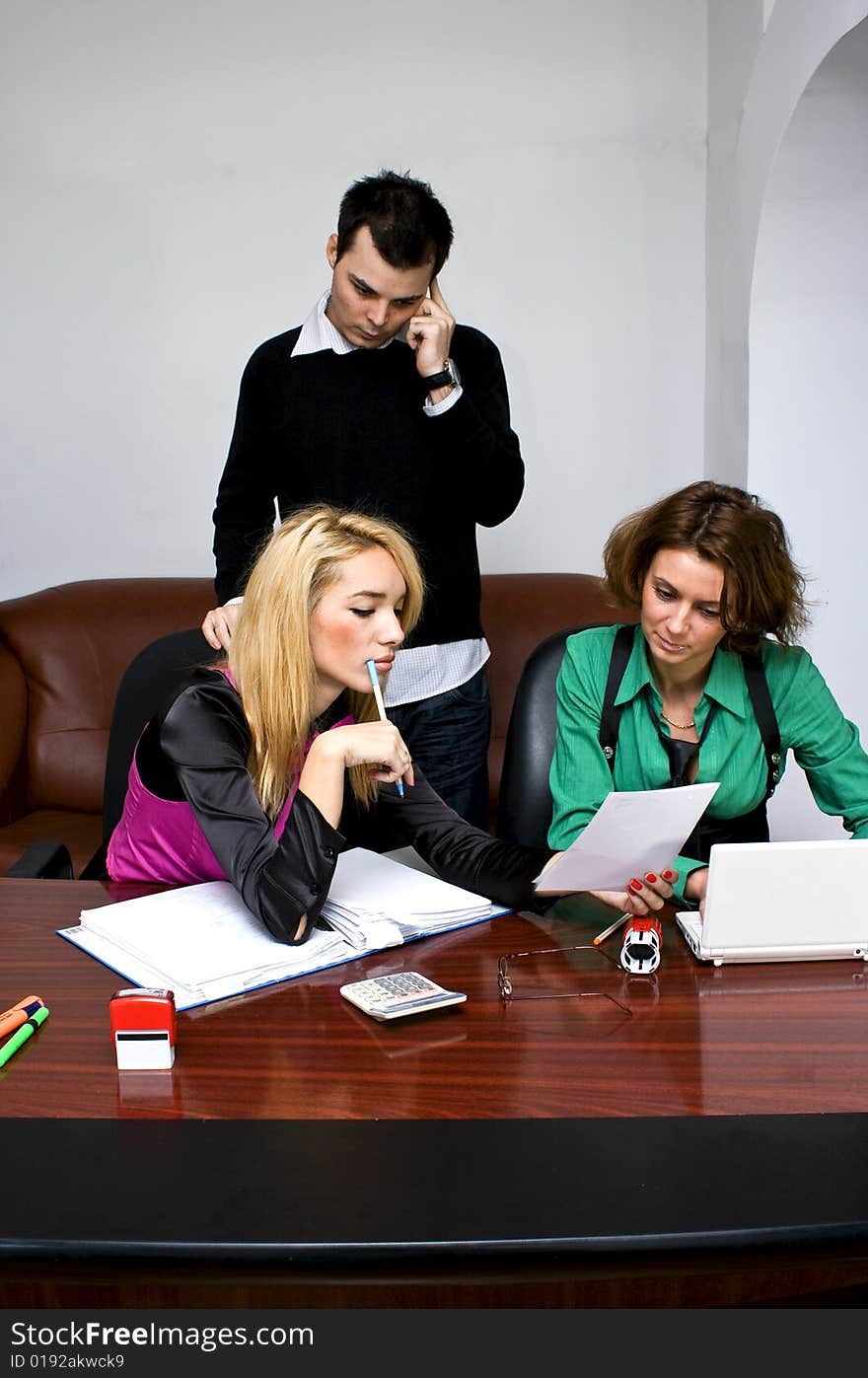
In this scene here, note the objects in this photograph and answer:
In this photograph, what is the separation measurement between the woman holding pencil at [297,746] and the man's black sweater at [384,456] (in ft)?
1.50

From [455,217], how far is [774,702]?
6.66 feet

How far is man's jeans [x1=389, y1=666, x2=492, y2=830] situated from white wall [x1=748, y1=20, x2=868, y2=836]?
1033 millimetres

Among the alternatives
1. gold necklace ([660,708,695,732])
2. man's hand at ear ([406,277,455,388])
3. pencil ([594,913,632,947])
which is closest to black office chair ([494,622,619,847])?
gold necklace ([660,708,695,732])

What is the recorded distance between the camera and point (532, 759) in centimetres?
201

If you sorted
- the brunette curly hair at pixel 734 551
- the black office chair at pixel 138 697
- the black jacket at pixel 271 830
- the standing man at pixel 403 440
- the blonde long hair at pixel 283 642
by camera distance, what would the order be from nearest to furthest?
the black jacket at pixel 271 830
the blonde long hair at pixel 283 642
the brunette curly hair at pixel 734 551
the standing man at pixel 403 440
the black office chair at pixel 138 697

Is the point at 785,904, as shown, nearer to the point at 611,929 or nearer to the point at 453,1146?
the point at 611,929

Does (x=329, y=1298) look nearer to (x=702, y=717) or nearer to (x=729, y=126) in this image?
(x=702, y=717)

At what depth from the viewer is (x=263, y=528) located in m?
2.38

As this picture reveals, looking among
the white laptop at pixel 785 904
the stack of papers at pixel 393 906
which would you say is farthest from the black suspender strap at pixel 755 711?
the white laptop at pixel 785 904

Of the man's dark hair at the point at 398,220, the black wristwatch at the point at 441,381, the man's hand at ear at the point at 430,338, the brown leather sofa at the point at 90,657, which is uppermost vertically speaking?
the man's dark hair at the point at 398,220

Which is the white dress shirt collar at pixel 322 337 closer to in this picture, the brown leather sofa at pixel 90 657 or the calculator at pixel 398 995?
the brown leather sofa at pixel 90 657

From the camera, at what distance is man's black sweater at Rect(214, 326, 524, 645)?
2.23m

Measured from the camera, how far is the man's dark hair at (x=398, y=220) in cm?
202

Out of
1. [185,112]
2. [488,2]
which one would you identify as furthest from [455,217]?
[185,112]
